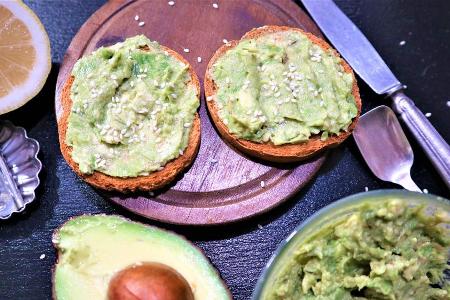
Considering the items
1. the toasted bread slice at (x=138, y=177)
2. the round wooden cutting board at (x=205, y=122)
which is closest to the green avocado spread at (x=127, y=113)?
the toasted bread slice at (x=138, y=177)

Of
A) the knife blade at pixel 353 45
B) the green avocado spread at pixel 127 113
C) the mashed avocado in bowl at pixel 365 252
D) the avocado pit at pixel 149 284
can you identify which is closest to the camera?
the mashed avocado in bowl at pixel 365 252

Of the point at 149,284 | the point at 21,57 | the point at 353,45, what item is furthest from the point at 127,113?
the point at 353,45

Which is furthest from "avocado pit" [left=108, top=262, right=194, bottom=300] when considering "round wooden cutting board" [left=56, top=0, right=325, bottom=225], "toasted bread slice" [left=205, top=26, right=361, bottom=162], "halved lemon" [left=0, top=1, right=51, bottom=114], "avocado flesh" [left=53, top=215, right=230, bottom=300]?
"halved lemon" [left=0, top=1, right=51, bottom=114]

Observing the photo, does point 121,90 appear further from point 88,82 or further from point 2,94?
point 2,94

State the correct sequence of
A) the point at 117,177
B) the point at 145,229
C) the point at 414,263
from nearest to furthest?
1. the point at 414,263
2. the point at 145,229
3. the point at 117,177

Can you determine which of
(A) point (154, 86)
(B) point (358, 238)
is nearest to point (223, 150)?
(A) point (154, 86)

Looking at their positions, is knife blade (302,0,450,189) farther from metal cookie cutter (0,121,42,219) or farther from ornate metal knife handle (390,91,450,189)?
metal cookie cutter (0,121,42,219)

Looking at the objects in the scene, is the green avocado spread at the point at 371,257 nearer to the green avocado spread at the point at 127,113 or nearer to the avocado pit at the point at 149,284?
the avocado pit at the point at 149,284
